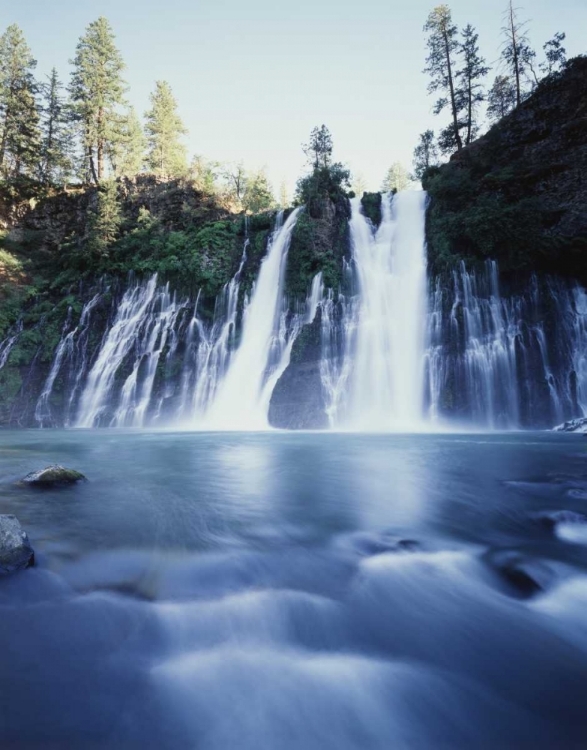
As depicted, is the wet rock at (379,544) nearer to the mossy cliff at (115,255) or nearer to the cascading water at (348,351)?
the cascading water at (348,351)

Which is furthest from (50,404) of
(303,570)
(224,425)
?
(303,570)

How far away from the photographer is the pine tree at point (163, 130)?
36188 millimetres

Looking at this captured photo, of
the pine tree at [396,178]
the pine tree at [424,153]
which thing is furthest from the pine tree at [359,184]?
the pine tree at [424,153]

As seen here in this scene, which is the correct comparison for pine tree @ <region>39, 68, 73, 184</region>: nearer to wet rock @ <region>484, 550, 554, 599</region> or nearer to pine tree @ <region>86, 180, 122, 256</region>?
pine tree @ <region>86, 180, 122, 256</region>

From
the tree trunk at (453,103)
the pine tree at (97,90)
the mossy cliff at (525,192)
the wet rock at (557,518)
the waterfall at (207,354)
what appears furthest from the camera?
the pine tree at (97,90)

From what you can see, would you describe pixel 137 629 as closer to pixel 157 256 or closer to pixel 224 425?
pixel 224 425

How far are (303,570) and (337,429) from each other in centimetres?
1036

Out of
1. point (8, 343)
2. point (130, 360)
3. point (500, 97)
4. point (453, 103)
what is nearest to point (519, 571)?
point (130, 360)

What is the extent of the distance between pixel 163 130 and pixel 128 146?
13.7ft

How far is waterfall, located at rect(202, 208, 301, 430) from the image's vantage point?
14.6m

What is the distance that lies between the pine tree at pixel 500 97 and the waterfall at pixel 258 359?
22565 millimetres

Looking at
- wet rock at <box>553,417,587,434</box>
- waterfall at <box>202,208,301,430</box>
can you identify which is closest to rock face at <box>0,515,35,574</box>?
waterfall at <box>202,208,301,430</box>

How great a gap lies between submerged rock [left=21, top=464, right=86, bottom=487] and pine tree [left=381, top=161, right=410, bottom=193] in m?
57.5

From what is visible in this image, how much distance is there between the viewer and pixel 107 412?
16.6 metres
